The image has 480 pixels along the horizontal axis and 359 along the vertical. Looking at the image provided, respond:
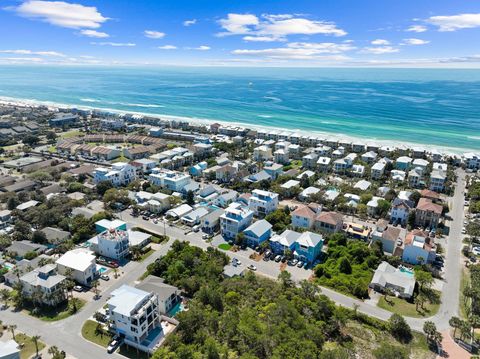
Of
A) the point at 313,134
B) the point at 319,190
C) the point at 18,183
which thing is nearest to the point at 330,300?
the point at 319,190

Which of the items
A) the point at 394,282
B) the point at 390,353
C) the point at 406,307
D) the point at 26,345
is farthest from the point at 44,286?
the point at 406,307

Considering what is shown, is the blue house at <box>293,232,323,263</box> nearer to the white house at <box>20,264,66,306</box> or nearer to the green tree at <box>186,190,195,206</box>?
the green tree at <box>186,190,195,206</box>

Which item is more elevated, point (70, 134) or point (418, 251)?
point (70, 134)

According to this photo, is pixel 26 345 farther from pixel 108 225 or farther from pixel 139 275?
pixel 108 225

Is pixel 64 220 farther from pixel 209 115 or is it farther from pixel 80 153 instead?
pixel 209 115

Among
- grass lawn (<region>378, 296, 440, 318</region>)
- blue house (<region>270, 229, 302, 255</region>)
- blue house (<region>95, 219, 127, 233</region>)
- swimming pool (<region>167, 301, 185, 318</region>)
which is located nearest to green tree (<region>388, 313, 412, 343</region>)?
grass lawn (<region>378, 296, 440, 318</region>)

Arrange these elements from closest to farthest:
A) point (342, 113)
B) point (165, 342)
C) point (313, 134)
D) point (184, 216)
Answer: point (165, 342) → point (184, 216) → point (313, 134) → point (342, 113)

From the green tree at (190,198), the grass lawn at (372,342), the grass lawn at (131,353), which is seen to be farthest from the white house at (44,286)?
the grass lawn at (372,342)
